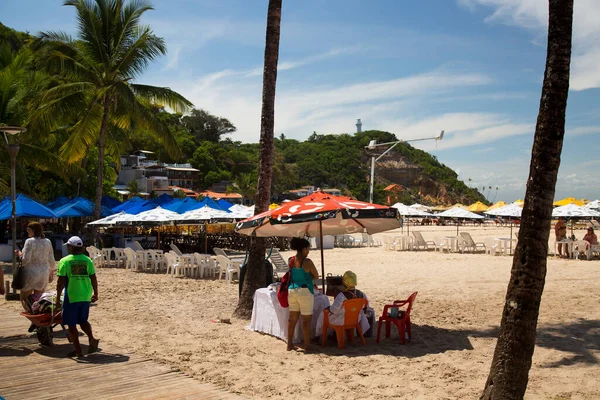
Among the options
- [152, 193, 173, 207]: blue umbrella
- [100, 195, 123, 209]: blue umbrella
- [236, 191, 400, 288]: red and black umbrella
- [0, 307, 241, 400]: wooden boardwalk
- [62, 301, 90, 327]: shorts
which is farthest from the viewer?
[100, 195, 123, 209]: blue umbrella

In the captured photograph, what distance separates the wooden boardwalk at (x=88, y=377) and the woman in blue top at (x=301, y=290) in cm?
174

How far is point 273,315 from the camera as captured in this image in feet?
26.0

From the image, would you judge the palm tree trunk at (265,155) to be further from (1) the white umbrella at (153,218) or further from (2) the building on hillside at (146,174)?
(2) the building on hillside at (146,174)

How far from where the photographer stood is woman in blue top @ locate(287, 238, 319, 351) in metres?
7.11

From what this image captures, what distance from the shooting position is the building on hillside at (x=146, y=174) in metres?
66.6

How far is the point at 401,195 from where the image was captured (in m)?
135

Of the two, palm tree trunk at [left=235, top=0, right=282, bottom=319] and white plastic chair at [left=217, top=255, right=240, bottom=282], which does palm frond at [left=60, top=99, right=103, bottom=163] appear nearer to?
white plastic chair at [left=217, top=255, right=240, bottom=282]

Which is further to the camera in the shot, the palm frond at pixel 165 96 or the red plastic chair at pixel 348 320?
the palm frond at pixel 165 96

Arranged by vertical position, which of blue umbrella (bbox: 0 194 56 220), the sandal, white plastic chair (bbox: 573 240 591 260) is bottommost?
the sandal

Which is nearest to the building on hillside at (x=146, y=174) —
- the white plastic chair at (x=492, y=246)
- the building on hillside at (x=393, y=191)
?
the white plastic chair at (x=492, y=246)

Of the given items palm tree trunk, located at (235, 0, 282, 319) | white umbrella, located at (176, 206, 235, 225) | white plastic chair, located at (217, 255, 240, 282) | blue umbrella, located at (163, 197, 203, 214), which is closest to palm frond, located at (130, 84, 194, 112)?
blue umbrella, located at (163, 197, 203, 214)

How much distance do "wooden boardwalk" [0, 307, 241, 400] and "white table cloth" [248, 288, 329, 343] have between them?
6.31 feet

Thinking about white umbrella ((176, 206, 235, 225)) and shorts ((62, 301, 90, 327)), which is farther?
white umbrella ((176, 206, 235, 225))

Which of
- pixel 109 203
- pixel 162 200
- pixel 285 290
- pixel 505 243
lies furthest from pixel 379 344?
pixel 109 203
